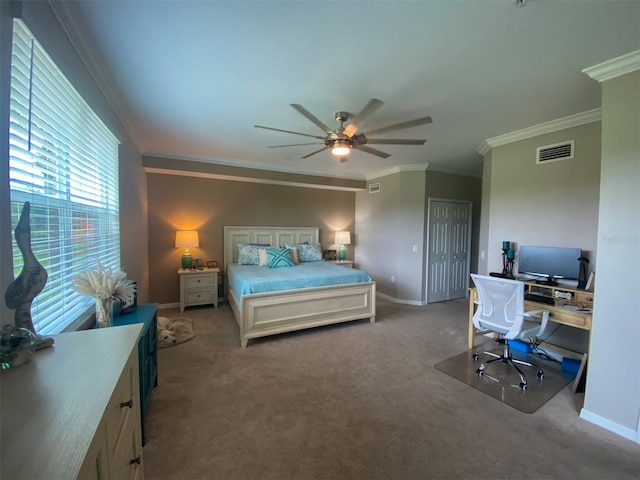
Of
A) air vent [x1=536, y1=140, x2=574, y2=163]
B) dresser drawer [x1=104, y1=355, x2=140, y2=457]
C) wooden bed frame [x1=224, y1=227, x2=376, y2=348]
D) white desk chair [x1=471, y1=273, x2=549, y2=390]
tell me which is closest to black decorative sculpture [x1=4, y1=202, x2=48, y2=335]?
dresser drawer [x1=104, y1=355, x2=140, y2=457]

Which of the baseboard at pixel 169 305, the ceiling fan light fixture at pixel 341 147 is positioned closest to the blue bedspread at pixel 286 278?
the baseboard at pixel 169 305

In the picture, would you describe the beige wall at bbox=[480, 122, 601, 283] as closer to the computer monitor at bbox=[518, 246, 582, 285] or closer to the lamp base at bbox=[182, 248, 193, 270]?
the computer monitor at bbox=[518, 246, 582, 285]

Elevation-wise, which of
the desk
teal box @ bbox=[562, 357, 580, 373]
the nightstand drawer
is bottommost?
teal box @ bbox=[562, 357, 580, 373]

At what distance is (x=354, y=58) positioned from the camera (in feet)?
6.25

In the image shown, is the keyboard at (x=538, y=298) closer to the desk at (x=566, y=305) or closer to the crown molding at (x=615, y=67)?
the desk at (x=566, y=305)

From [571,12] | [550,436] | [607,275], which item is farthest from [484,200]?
[550,436]

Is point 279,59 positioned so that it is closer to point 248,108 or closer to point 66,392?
point 248,108

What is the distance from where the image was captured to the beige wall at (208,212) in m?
4.52

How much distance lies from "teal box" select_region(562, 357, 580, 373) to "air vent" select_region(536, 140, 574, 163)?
7.14ft

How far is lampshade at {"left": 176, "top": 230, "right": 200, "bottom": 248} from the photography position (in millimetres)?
4371

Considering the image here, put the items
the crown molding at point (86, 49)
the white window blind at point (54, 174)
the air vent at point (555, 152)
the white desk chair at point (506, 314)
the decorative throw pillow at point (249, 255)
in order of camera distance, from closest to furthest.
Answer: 1. the white window blind at point (54, 174)
2. the crown molding at point (86, 49)
3. the white desk chair at point (506, 314)
4. the air vent at point (555, 152)
5. the decorative throw pillow at point (249, 255)

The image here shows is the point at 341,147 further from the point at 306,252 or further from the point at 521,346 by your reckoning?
the point at 521,346

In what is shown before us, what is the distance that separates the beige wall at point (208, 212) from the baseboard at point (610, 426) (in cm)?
457

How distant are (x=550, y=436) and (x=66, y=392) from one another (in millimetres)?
2775
